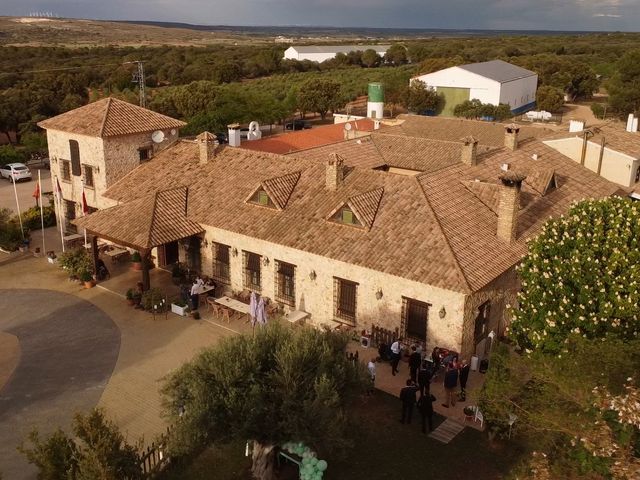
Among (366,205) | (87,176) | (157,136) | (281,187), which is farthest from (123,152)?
(366,205)

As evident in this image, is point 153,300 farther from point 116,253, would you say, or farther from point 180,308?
point 116,253

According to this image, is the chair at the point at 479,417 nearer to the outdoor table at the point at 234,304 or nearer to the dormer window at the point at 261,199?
the outdoor table at the point at 234,304

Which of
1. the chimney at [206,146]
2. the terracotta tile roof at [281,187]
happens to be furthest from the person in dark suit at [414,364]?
the chimney at [206,146]

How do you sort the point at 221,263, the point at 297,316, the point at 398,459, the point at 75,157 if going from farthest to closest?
the point at 75,157 < the point at 221,263 < the point at 297,316 < the point at 398,459

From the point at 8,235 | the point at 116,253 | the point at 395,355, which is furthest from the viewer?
the point at 8,235

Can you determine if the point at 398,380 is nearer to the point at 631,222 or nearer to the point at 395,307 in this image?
the point at 395,307

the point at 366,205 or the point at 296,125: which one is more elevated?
the point at 366,205
